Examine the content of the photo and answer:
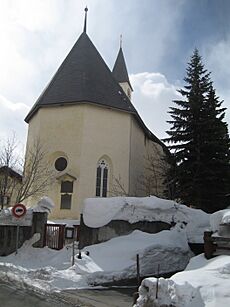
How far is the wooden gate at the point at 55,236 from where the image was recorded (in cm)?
1466

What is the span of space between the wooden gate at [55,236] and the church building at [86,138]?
7080 millimetres

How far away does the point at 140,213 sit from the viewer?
1370 cm

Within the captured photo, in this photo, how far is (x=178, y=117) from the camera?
71.5 ft

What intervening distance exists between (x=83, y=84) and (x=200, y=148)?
9285mm

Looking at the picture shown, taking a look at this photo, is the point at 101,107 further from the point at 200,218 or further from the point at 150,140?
the point at 200,218

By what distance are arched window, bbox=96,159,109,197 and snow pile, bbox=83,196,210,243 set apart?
9.22 meters

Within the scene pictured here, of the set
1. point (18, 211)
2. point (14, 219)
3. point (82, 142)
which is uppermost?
point (82, 142)

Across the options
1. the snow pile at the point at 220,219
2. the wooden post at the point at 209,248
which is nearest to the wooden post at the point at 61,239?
the snow pile at the point at 220,219

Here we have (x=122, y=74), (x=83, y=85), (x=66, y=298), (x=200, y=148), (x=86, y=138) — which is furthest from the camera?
(x=122, y=74)

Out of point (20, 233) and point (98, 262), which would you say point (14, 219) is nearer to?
point (20, 233)

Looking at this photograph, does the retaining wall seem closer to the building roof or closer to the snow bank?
the snow bank

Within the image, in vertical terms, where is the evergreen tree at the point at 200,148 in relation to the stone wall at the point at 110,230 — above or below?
above

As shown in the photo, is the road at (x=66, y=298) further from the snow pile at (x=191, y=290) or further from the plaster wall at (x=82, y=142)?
the plaster wall at (x=82, y=142)

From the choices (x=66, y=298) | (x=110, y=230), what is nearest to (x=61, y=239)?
(x=110, y=230)
